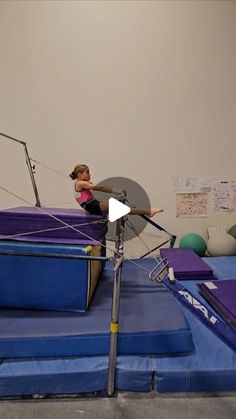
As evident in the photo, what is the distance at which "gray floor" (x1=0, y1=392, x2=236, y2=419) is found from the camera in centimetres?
131

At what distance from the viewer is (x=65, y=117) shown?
3320 mm

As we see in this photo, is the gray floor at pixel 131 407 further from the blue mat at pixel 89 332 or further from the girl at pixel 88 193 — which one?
the girl at pixel 88 193

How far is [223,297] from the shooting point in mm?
1967

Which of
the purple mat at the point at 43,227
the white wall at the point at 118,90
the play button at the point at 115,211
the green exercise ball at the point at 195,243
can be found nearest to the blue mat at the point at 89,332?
the purple mat at the point at 43,227

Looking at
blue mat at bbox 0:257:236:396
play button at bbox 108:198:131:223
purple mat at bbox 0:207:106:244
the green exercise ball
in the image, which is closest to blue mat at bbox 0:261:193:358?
blue mat at bbox 0:257:236:396

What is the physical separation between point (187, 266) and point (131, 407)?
1.38m

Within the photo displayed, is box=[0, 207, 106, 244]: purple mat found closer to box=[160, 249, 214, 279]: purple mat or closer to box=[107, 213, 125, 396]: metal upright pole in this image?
box=[107, 213, 125, 396]: metal upright pole

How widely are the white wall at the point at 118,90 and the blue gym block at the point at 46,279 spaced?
1728mm

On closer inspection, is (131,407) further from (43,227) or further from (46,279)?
(43,227)

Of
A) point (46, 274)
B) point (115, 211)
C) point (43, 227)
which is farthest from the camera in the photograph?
point (43, 227)

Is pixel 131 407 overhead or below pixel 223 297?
below

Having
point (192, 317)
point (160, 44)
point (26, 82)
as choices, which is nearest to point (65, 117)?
point (26, 82)

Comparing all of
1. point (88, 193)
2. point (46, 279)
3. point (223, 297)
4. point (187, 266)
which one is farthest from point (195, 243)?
point (46, 279)

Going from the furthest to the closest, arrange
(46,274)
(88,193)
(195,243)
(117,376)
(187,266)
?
1. (195,243)
2. (187,266)
3. (88,193)
4. (46,274)
5. (117,376)
